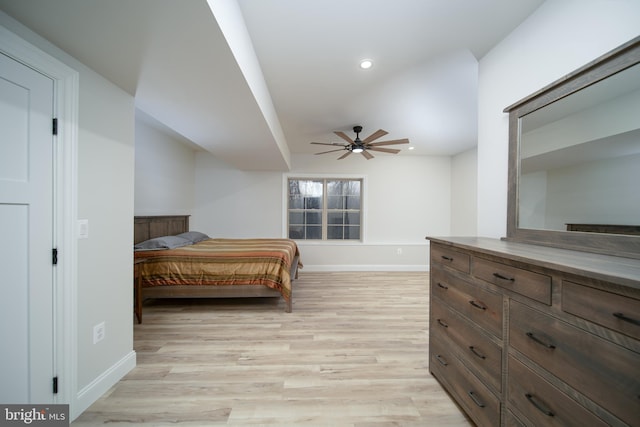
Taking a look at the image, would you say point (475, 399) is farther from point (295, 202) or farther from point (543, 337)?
point (295, 202)

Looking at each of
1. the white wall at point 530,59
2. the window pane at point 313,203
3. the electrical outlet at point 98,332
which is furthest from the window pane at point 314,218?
the electrical outlet at point 98,332

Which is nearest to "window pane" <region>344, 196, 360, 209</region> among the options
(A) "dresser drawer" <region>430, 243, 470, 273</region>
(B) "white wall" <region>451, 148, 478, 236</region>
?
(B) "white wall" <region>451, 148, 478, 236</region>

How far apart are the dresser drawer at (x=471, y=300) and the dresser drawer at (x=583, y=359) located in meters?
0.10

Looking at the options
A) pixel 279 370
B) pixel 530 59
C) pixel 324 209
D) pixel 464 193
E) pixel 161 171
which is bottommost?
pixel 279 370

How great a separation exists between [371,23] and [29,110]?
6.74ft

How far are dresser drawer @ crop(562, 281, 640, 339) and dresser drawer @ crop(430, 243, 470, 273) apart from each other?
537mm

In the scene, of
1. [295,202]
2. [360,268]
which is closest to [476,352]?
[360,268]

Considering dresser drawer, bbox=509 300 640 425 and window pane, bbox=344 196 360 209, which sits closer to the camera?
dresser drawer, bbox=509 300 640 425

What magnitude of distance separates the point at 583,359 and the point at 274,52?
8.17ft

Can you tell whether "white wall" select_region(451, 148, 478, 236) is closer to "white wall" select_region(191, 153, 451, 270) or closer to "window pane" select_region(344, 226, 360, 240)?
"white wall" select_region(191, 153, 451, 270)

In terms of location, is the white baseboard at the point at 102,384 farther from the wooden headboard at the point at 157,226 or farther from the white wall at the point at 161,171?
the white wall at the point at 161,171

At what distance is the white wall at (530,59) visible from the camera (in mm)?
1194

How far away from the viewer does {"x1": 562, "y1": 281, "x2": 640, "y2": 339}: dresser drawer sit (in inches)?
26.9

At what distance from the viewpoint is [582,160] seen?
126 cm
